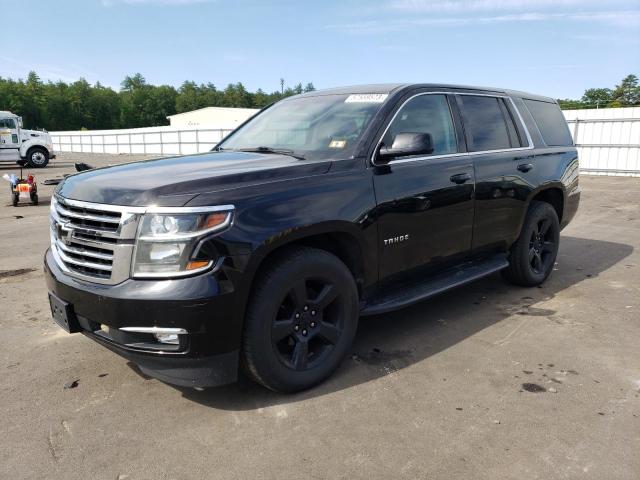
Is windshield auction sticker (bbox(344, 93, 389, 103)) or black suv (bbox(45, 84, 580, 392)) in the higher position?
windshield auction sticker (bbox(344, 93, 389, 103))

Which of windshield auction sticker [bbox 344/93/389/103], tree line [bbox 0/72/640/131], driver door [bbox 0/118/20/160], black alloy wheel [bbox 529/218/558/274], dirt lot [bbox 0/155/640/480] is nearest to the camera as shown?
dirt lot [bbox 0/155/640/480]

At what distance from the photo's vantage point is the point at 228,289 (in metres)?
2.61

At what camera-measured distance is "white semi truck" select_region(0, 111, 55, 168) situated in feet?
80.4

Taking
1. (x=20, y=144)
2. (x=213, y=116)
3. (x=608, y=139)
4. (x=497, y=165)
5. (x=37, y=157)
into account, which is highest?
(x=213, y=116)

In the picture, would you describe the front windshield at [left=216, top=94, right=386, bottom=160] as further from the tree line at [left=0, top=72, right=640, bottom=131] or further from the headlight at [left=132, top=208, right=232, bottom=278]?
the tree line at [left=0, top=72, right=640, bottom=131]

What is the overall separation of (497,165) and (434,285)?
129 cm

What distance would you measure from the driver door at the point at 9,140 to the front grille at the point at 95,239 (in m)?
25.7

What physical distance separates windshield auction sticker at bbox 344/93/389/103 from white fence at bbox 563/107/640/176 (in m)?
18.2

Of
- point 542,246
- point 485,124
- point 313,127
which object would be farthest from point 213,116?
point 313,127

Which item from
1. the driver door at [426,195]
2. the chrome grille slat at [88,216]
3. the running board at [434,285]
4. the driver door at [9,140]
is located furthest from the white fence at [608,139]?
the driver door at [9,140]

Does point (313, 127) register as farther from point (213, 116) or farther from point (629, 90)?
point (629, 90)

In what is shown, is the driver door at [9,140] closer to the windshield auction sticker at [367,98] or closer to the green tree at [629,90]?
the windshield auction sticker at [367,98]

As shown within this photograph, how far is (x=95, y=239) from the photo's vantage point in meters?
2.76

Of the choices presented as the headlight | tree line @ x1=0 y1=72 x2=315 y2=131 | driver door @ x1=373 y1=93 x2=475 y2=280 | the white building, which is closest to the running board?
driver door @ x1=373 y1=93 x2=475 y2=280
